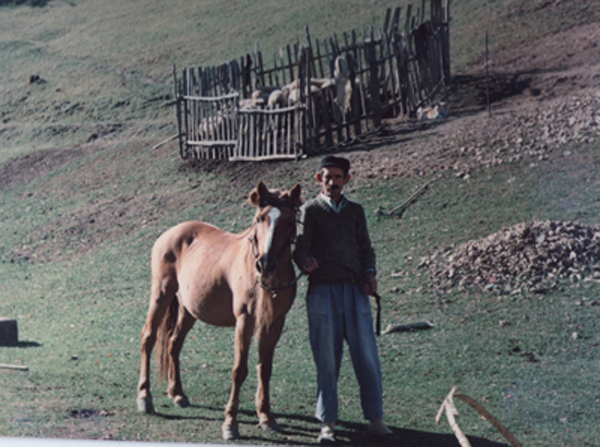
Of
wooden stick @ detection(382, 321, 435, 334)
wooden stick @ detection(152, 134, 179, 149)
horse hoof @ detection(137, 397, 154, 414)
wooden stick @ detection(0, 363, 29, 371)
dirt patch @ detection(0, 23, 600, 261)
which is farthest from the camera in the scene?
wooden stick @ detection(152, 134, 179, 149)

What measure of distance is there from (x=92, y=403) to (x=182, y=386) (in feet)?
1.56

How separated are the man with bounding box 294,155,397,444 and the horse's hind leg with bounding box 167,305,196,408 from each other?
0.93 metres

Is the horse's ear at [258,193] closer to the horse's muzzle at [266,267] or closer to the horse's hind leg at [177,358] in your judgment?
the horse's muzzle at [266,267]

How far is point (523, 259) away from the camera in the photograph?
4.51m

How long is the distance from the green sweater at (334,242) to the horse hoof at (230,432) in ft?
2.50

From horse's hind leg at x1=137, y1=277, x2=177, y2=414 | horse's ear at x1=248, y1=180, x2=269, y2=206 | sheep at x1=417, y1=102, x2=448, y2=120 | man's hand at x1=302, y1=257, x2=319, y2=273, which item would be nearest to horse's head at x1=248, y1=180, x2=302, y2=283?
horse's ear at x1=248, y1=180, x2=269, y2=206

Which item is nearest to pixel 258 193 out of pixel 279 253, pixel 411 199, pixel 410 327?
pixel 279 253

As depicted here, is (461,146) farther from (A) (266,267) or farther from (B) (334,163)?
(A) (266,267)

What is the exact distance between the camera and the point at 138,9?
5406 millimetres

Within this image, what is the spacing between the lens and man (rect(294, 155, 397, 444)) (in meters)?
3.22

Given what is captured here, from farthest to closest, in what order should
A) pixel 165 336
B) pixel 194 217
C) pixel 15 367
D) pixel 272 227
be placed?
pixel 194 217
pixel 15 367
pixel 165 336
pixel 272 227

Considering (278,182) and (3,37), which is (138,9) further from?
(278,182)

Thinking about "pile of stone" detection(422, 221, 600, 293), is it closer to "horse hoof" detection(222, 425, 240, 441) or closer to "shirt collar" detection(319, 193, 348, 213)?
"shirt collar" detection(319, 193, 348, 213)

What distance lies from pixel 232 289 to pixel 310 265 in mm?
478
